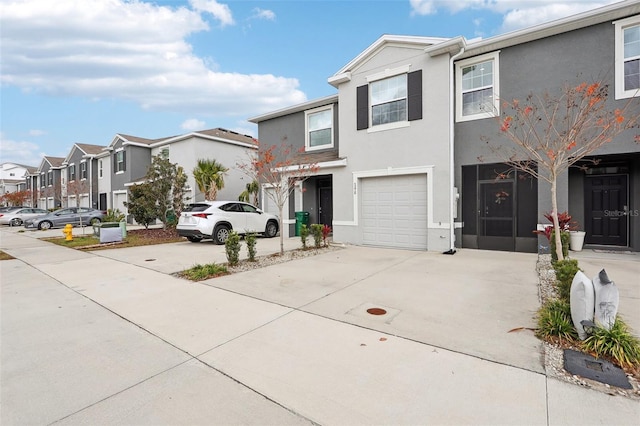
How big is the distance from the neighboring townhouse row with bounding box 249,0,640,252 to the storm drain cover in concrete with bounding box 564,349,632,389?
615cm

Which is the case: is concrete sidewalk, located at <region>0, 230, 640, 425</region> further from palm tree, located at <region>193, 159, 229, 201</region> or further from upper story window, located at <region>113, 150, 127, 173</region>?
upper story window, located at <region>113, 150, 127, 173</region>

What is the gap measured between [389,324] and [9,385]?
12.7 ft

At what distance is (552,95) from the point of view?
27.2 ft

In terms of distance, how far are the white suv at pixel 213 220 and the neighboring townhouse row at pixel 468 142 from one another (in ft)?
12.1

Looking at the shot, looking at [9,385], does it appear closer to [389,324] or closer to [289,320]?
[289,320]

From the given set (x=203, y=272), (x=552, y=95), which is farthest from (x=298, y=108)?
(x=203, y=272)

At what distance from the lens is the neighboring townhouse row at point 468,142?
7.91 meters

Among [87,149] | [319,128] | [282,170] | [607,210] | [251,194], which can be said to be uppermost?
[87,149]

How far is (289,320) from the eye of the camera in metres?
4.16

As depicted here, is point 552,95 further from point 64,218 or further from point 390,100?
point 64,218

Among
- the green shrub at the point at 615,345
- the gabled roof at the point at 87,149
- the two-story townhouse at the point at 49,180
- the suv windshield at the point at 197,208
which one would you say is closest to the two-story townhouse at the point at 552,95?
the green shrub at the point at 615,345

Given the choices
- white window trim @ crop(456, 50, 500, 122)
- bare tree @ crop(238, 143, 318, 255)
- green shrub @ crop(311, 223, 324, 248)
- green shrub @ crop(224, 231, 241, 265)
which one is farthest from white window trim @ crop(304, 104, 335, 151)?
green shrub @ crop(224, 231, 241, 265)

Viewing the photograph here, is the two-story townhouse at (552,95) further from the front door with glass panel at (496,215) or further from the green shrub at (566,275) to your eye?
the green shrub at (566,275)

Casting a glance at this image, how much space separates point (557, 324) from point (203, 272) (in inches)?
235
